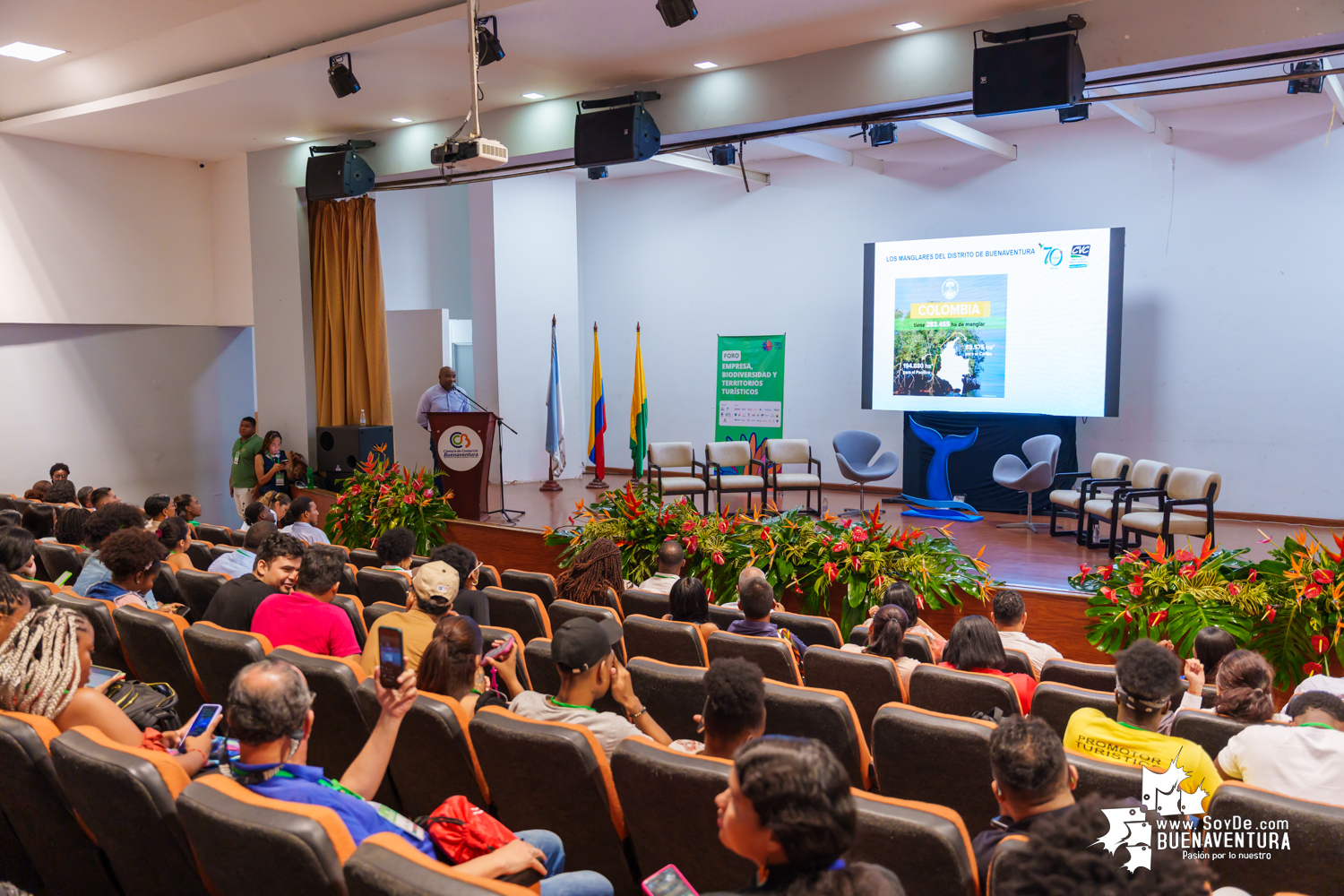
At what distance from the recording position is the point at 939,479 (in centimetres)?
970

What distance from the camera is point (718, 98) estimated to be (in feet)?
22.8

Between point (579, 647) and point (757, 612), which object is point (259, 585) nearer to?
point (579, 647)

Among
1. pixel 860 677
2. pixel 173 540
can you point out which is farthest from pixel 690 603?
pixel 173 540

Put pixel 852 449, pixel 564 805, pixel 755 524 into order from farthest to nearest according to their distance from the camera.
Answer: pixel 852 449 < pixel 755 524 < pixel 564 805

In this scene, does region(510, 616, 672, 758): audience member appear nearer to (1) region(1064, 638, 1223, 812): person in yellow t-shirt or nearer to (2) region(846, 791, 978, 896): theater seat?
(2) region(846, 791, 978, 896): theater seat

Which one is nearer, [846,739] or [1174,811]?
[1174,811]

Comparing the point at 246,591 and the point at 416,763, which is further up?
the point at 246,591

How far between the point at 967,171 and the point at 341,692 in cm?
902

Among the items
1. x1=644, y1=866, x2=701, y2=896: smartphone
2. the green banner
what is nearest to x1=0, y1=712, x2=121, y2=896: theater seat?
x1=644, y1=866, x2=701, y2=896: smartphone

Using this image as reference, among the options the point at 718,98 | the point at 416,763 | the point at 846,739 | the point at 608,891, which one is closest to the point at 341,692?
the point at 416,763

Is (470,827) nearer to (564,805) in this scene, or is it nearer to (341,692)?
(564,805)

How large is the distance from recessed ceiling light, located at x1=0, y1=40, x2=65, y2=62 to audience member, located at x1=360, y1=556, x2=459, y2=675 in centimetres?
645

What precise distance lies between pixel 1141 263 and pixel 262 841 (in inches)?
374

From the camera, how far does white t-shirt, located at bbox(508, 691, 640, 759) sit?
8.30 ft
